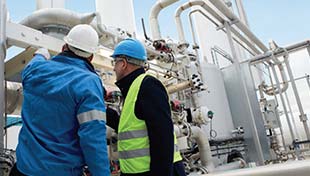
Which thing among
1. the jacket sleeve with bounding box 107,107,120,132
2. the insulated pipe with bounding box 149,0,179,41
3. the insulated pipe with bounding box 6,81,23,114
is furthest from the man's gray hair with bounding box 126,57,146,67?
the insulated pipe with bounding box 149,0,179,41

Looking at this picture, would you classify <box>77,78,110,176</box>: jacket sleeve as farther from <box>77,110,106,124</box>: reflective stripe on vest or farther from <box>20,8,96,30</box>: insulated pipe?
<box>20,8,96,30</box>: insulated pipe

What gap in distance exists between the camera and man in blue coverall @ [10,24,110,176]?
32.8 inches

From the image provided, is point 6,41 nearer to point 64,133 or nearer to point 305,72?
point 64,133

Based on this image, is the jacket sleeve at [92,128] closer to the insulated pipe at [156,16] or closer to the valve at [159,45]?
the valve at [159,45]

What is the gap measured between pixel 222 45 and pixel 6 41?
4.83 m

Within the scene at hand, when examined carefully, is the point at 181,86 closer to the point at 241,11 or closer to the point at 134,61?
the point at 134,61

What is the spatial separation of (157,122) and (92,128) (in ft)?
0.72

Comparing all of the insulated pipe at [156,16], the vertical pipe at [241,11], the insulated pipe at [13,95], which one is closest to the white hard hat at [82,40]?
Result: the insulated pipe at [13,95]

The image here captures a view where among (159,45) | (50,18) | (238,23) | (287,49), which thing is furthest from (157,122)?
(287,49)

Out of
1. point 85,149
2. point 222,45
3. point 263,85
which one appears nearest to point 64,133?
point 85,149

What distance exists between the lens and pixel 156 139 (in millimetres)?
880

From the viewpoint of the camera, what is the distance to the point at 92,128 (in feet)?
2.76

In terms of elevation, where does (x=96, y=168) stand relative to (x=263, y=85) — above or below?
below

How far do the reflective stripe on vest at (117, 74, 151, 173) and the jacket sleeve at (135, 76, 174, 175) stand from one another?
25 mm
